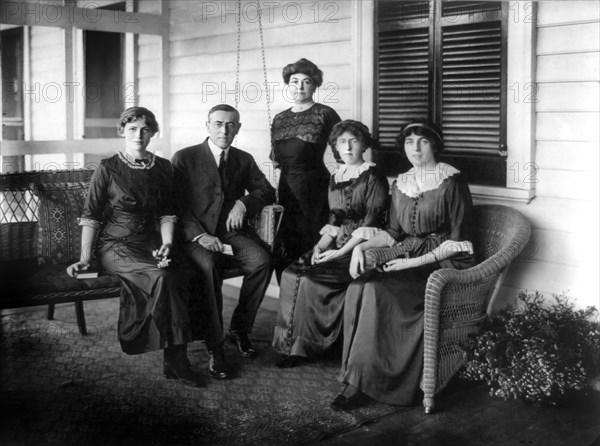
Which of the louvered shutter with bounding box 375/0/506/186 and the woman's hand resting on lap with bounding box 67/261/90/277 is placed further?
the louvered shutter with bounding box 375/0/506/186

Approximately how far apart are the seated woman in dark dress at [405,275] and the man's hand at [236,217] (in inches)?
31.6

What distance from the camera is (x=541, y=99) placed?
139 inches

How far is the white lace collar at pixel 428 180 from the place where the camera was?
3.47m

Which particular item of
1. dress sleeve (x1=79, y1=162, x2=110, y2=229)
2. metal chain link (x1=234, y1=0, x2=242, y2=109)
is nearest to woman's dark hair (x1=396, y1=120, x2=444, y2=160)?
dress sleeve (x1=79, y1=162, x2=110, y2=229)

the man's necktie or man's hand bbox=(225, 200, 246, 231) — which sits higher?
the man's necktie

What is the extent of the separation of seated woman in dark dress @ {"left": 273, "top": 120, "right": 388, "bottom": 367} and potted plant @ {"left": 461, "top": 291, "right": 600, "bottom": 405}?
2.48 feet

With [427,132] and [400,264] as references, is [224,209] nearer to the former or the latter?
[400,264]

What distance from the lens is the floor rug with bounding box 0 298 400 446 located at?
2953 millimetres

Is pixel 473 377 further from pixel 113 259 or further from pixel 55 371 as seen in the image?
pixel 55 371

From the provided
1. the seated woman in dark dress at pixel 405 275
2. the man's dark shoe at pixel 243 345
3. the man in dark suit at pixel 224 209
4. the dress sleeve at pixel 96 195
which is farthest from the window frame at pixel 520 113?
the dress sleeve at pixel 96 195

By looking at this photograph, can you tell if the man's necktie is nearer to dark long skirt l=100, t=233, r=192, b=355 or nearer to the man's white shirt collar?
the man's white shirt collar

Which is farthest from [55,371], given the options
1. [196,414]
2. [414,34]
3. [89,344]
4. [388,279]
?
[414,34]

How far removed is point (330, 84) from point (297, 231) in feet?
3.37

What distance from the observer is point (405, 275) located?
3.38 meters
